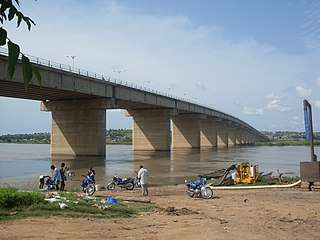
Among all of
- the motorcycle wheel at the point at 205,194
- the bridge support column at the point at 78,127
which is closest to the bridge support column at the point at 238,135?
the bridge support column at the point at 78,127

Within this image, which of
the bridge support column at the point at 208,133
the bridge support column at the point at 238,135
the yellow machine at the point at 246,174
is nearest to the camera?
the yellow machine at the point at 246,174

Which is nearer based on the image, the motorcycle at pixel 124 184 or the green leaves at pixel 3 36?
the green leaves at pixel 3 36

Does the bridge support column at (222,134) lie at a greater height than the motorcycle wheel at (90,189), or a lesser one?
greater

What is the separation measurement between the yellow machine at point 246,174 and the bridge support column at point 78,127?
34.4 m

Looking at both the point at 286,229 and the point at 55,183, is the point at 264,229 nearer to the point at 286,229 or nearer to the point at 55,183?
the point at 286,229

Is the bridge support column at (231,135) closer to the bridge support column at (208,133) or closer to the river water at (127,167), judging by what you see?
the bridge support column at (208,133)

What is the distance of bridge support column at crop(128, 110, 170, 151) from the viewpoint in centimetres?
8094

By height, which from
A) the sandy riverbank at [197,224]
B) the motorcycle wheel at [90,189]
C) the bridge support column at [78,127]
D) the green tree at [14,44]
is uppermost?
the bridge support column at [78,127]

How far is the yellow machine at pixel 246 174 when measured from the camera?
24.0 meters

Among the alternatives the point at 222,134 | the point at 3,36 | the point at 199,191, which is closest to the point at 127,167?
the point at 199,191

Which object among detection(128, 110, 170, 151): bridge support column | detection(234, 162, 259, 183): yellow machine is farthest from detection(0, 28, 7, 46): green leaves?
detection(128, 110, 170, 151): bridge support column

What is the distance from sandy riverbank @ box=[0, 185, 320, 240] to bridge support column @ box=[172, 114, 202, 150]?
→ 85220 millimetres

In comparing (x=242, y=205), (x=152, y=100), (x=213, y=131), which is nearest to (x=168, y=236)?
(x=242, y=205)

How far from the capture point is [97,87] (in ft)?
174
